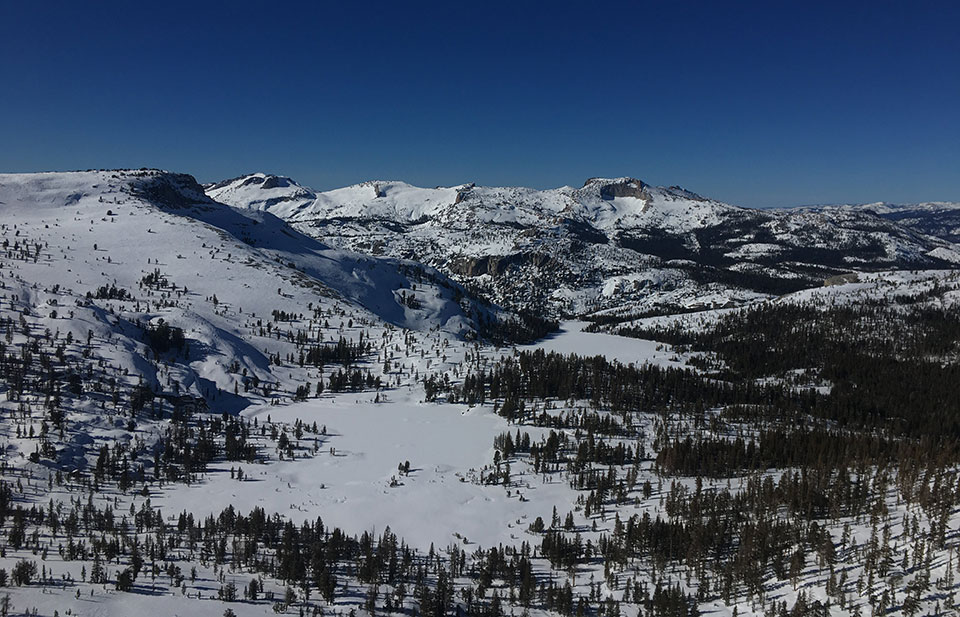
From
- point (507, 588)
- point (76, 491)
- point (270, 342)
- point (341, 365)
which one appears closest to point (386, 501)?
point (507, 588)

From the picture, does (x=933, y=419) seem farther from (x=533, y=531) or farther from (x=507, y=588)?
(x=507, y=588)

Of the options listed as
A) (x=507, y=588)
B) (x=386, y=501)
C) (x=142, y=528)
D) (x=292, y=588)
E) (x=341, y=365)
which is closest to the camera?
(x=292, y=588)

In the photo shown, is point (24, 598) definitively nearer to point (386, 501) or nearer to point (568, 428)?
point (386, 501)

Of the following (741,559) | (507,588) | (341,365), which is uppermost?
(341,365)

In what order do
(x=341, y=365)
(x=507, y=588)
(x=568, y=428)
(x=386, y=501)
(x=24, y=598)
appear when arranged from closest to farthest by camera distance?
(x=24, y=598) < (x=507, y=588) < (x=386, y=501) < (x=568, y=428) < (x=341, y=365)

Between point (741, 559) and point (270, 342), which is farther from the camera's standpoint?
point (270, 342)

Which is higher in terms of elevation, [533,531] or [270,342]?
[270,342]
